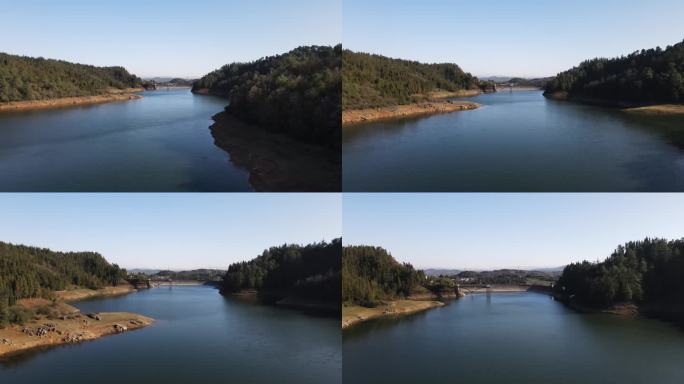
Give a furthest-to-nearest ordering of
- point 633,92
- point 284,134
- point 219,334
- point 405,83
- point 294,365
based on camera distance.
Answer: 1. point 405,83
2. point 633,92
3. point 219,334
4. point 284,134
5. point 294,365

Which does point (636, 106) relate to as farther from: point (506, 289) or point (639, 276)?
point (506, 289)

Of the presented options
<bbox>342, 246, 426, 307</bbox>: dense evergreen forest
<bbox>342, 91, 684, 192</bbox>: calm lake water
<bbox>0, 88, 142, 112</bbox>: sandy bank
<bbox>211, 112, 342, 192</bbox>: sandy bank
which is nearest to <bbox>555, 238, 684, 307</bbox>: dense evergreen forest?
<bbox>342, 91, 684, 192</bbox>: calm lake water

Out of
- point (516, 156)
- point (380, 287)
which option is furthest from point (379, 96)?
point (516, 156)

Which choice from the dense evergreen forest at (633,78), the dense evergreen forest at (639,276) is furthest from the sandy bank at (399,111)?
the dense evergreen forest at (639,276)

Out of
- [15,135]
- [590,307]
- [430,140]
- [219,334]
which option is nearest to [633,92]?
[590,307]

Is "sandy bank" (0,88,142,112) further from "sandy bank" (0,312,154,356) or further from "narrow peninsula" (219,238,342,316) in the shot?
"sandy bank" (0,312,154,356)

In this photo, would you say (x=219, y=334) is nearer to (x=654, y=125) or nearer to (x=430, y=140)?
(x=430, y=140)
